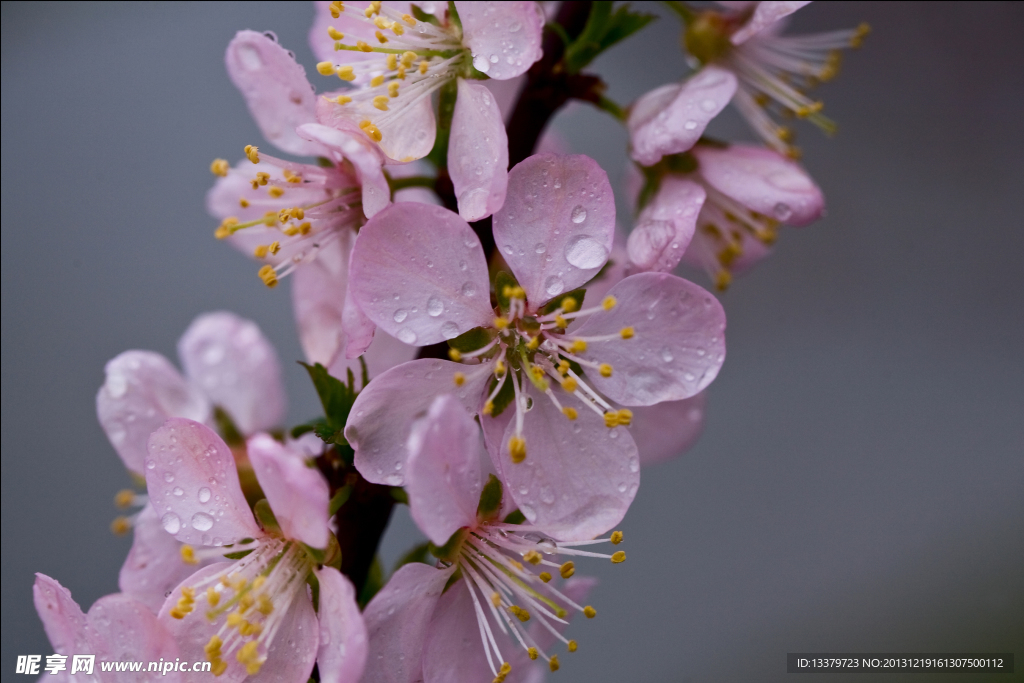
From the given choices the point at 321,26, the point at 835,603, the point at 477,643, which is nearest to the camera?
the point at 477,643

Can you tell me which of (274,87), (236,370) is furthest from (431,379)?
(236,370)

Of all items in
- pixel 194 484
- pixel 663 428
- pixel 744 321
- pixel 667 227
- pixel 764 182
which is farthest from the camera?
pixel 744 321

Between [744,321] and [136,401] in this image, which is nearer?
[136,401]

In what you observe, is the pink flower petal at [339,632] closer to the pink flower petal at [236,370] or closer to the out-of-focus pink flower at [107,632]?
the out-of-focus pink flower at [107,632]

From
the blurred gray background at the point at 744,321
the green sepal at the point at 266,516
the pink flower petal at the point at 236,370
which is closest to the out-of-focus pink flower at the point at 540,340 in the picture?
the green sepal at the point at 266,516

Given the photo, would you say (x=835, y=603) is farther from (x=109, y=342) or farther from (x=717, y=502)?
(x=109, y=342)

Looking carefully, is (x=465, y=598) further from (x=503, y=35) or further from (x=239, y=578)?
(x=503, y=35)

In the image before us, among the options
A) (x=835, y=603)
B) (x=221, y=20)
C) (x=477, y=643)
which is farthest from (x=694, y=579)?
(x=221, y=20)

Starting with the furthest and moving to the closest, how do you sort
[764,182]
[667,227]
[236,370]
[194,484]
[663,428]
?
[236,370] < [663,428] < [764,182] < [667,227] < [194,484]
